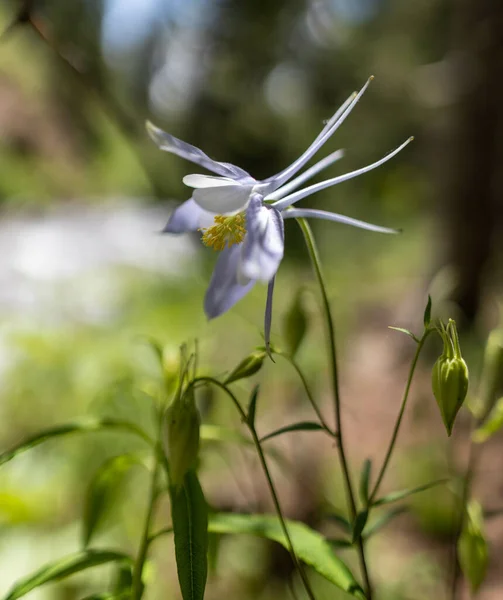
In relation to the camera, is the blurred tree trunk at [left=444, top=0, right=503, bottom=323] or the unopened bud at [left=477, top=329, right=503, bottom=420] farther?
the blurred tree trunk at [left=444, top=0, right=503, bottom=323]

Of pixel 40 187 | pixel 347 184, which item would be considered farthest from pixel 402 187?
pixel 40 187

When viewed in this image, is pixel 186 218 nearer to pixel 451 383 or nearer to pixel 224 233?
pixel 224 233

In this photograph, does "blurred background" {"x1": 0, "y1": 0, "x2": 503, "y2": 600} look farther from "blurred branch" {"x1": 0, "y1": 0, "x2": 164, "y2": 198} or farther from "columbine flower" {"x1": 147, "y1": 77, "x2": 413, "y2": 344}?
"columbine flower" {"x1": 147, "y1": 77, "x2": 413, "y2": 344}

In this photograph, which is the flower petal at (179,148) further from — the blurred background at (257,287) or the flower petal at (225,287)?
the blurred background at (257,287)

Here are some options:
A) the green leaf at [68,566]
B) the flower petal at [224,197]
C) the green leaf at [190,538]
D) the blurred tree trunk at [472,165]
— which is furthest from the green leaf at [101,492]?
the blurred tree trunk at [472,165]

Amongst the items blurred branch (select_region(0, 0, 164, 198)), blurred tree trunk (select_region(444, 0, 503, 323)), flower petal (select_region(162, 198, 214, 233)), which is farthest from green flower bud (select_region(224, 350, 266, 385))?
blurred tree trunk (select_region(444, 0, 503, 323))

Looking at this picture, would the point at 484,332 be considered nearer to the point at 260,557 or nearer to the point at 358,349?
the point at 358,349

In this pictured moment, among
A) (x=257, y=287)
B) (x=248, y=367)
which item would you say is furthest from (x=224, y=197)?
(x=257, y=287)
